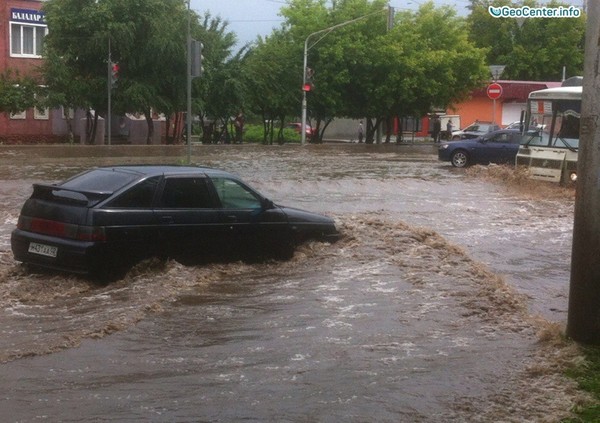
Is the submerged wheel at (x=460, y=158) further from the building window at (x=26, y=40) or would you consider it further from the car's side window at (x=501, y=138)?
the building window at (x=26, y=40)

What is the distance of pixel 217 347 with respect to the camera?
8367 millimetres

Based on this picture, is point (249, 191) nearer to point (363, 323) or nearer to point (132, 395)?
point (363, 323)

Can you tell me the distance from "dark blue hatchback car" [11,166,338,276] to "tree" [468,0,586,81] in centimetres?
5809

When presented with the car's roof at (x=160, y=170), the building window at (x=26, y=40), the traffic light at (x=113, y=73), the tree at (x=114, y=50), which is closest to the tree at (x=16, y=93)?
the tree at (x=114, y=50)

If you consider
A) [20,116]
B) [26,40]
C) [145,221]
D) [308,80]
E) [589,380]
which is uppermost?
[26,40]

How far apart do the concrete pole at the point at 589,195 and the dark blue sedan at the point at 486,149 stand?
2437 centimetres

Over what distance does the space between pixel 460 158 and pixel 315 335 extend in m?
24.8

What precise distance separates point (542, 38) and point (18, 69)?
39.6 meters

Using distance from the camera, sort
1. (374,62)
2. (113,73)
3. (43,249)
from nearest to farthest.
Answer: (43,249)
(113,73)
(374,62)

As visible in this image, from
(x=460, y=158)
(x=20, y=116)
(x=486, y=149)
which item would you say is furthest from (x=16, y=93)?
(x=486, y=149)

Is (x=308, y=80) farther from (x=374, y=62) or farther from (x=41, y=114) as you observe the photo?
(x=41, y=114)

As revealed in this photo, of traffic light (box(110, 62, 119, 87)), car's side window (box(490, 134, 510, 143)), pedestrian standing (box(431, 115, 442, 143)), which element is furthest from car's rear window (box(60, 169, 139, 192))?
pedestrian standing (box(431, 115, 442, 143))

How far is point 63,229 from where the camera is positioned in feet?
34.4

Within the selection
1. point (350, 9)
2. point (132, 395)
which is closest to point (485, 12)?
point (350, 9)
